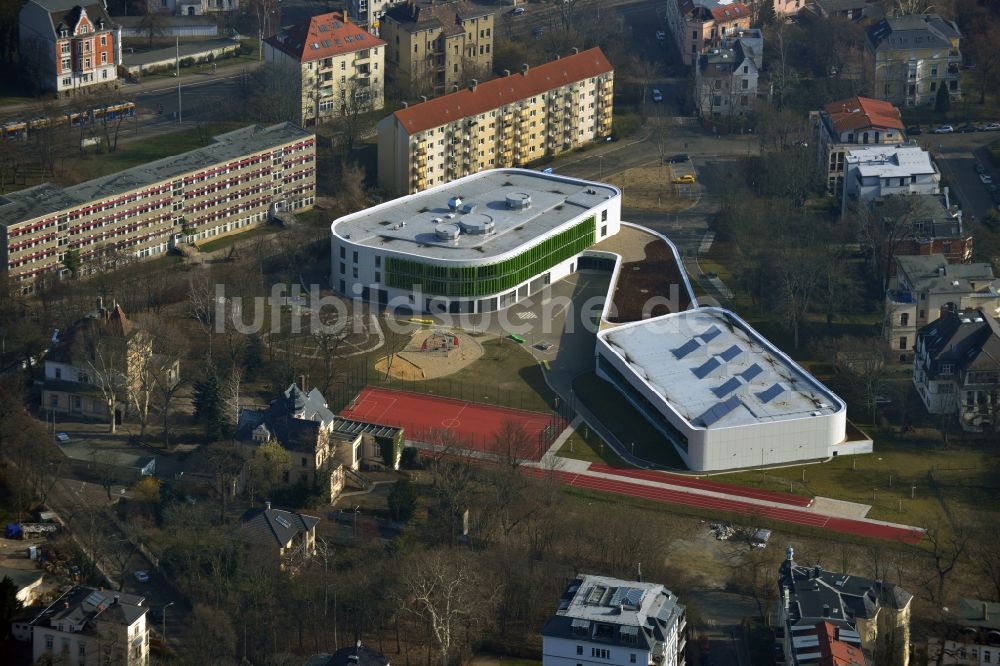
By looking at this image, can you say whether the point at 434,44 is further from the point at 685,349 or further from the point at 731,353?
the point at 731,353

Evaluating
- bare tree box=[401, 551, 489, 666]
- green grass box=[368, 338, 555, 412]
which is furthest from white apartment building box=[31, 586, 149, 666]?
green grass box=[368, 338, 555, 412]

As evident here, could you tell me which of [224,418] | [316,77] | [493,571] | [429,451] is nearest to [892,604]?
[493,571]

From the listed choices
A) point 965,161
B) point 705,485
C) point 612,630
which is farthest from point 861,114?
point 612,630

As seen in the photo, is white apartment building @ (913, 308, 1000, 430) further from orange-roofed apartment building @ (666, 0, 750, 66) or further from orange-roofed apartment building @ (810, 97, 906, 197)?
orange-roofed apartment building @ (666, 0, 750, 66)

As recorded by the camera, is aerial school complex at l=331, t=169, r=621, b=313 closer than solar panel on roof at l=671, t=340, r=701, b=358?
No

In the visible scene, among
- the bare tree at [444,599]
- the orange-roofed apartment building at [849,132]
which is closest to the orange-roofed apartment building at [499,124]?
the orange-roofed apartment building at [849,132]

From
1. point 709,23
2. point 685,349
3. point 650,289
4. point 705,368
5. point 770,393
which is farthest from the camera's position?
point 709,23

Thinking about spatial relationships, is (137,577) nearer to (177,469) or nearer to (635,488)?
(177,469)

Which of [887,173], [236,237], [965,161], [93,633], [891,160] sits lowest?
[93,633]
